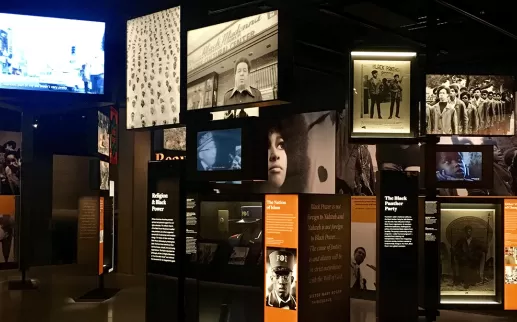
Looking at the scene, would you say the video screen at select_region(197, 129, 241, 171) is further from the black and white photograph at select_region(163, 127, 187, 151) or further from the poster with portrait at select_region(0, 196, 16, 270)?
the poster with portrait at select_region(0, 196, 16, 270)

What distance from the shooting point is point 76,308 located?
7727mm

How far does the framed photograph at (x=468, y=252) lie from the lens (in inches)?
291

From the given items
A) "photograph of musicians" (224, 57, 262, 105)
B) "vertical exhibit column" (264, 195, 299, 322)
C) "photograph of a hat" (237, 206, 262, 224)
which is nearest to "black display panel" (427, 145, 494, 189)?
"photograph of a hat" (237, 206, 262, 224)

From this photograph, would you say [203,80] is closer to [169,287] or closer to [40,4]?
[169,287]

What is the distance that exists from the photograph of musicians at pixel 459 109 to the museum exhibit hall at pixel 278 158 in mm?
29

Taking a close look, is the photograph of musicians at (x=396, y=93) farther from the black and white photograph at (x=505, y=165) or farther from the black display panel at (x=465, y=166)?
the black and white photograph at (x=505, y=165)

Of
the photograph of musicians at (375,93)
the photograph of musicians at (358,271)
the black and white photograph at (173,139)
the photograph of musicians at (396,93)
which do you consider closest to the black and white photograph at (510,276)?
the photograph of musicians at (358,271)

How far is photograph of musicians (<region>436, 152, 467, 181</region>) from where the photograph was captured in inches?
284

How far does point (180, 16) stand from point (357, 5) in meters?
3.80

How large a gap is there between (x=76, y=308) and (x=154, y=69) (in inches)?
162

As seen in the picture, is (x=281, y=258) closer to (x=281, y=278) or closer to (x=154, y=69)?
(x=281, y=278)

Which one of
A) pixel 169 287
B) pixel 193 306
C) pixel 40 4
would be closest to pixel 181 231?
pixel 169 287

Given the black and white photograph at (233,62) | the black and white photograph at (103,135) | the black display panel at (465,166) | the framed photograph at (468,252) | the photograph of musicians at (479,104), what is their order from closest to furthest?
the black and white photograph at (233,62) < the black display panel at (465,166) < the framed photograph at (468,252) < the photograph of musicians at (479,104) < the black and white photograph at (103,135)

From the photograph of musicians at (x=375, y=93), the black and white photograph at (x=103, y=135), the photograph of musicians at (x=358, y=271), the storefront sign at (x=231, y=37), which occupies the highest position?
the storefront sign at (x=231, y=37)
